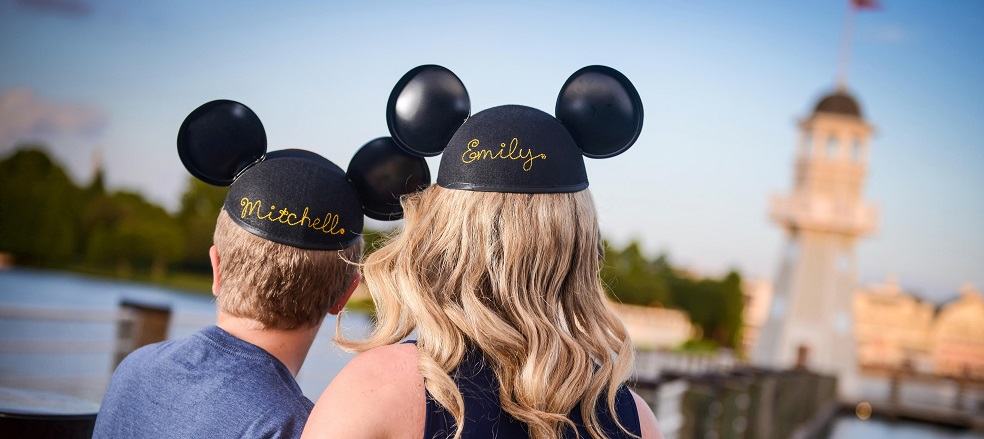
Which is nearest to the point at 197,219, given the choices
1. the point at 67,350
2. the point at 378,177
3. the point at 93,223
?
the point at 93,223

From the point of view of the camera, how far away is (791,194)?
30.2 meters

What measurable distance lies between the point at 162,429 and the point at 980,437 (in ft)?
86.9

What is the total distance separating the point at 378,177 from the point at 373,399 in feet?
2.79

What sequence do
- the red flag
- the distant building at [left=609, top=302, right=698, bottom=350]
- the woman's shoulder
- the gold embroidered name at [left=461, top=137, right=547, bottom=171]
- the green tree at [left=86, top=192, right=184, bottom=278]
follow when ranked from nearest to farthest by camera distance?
the woman's shoulder, the gold embroidered name at [left=461, top=137, right=547, bottom=171], the green tree at [left=86, top=192, right=184, bottom=278], the red flag, the distant building at [left=609, top=302, right=698, bottom=350]

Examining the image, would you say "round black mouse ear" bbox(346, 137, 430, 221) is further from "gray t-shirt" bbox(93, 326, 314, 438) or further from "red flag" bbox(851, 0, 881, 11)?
"red flag" bbox(851, 0, 881, 11)

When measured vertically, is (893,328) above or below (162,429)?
below

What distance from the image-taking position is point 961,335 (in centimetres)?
4494

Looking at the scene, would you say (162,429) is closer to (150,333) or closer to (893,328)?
(150,333)

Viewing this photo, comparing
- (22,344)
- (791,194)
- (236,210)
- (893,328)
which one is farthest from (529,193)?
(893,328)

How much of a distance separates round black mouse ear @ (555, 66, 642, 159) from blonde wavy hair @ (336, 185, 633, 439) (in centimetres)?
27

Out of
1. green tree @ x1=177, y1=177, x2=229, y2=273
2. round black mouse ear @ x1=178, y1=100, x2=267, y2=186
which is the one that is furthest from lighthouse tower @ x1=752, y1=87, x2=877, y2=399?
round black mouse ear @ x1=178, y1=100, x2=267, y2=186

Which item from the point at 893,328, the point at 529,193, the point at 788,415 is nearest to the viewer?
the point at 529,193

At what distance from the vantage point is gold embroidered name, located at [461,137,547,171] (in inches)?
55.9

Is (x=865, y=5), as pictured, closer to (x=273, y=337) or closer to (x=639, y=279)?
(x=639, y=279)
